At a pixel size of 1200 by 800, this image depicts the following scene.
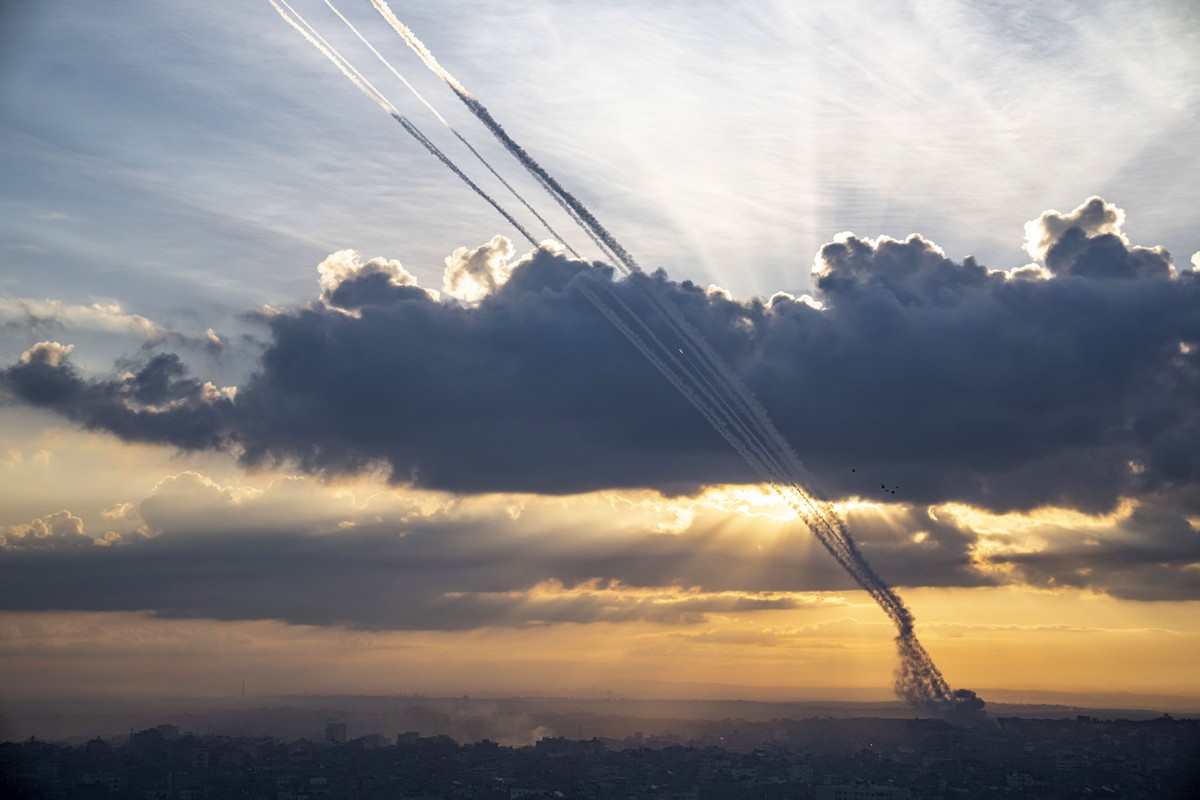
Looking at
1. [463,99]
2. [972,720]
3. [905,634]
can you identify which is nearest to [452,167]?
[463,99]

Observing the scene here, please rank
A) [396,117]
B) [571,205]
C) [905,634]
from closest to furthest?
[396,117], [571,205], [905,634]

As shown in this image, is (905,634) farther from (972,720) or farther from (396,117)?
(396,117)

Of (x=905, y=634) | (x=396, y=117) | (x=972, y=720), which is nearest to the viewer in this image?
(x=396, y=117)

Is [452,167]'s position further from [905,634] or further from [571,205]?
[905,634]

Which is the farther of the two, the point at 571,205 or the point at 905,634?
the point at 905,634

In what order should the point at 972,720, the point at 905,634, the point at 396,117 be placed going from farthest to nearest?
the point at 972,720
the point at 905,634
the point at 396,117

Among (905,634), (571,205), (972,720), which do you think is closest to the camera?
(571,205)

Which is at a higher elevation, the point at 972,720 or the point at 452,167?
the point at 452,167

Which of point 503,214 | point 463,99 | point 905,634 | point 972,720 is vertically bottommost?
point 972,720

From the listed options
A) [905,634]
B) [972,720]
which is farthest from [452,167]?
[972,720]
